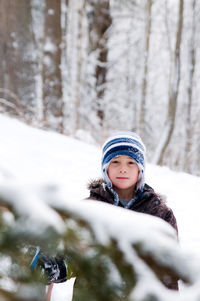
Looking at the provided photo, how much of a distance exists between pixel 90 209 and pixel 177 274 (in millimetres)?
140

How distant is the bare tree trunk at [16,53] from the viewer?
6477 mm

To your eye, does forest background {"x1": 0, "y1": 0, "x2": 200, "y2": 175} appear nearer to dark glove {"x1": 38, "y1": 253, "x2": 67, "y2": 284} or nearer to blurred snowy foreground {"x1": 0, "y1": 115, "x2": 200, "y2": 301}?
dark glove {"x1": 38, "y1": 253, "x2": 67, "y2": 284}

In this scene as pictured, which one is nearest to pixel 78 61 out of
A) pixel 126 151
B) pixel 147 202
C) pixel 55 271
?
pixel 126 151

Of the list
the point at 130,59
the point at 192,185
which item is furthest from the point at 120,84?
the point at 192,185

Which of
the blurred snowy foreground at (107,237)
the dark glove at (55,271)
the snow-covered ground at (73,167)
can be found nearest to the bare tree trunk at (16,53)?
the snow-covered ground at (73,167)

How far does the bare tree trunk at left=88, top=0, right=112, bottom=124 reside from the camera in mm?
9703

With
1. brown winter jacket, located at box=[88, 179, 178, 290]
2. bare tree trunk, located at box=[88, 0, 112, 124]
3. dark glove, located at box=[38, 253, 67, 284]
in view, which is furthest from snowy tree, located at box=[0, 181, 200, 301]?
bare tree trunk, located at box=[88, 0, 112, 124]

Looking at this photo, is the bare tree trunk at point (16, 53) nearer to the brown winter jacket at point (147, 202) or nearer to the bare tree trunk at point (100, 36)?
the bare tree trunk at point (100, 36)

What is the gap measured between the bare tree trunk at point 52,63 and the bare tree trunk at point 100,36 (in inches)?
119

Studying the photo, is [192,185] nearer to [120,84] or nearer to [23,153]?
[23,153]

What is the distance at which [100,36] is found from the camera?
9992 mm

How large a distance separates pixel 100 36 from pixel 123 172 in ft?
28.6

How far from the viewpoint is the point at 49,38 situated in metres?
6.85

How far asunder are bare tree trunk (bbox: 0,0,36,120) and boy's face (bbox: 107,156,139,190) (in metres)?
4.69
